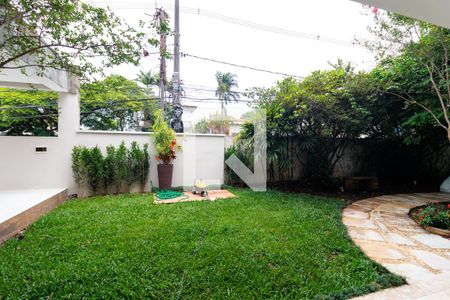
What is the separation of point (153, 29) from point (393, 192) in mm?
7151

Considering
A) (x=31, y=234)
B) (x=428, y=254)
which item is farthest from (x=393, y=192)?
(x=31, y=234)

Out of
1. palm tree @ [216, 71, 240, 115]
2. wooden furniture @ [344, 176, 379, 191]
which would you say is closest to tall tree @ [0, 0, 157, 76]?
wooden furniture @ [344, 176, 379, 191]

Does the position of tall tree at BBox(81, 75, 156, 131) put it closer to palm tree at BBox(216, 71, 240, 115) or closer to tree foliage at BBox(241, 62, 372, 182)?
tree foliage at BBox(241, 62, 372, 182)

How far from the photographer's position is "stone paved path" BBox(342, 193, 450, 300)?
201cm

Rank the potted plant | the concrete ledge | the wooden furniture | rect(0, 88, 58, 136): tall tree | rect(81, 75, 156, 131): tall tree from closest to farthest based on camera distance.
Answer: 1. the concrete ledge
2. the potted plant
3. the wooden furniture
4. rect(0, 88, 58, 136): tall tree
5. rect(81, 75, 156, 131): tall tree

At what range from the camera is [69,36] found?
2.32 m

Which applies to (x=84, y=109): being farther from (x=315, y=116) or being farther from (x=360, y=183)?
(x=360, y=183)

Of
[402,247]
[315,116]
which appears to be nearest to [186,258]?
[402,247]

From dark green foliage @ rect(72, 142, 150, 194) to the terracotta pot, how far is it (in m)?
0.35

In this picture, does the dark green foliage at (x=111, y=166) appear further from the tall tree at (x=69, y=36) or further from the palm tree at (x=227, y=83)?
the palm tree at (x=227, y=83)

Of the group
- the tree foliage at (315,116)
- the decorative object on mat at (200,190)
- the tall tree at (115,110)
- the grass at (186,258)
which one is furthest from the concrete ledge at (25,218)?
the tree foliage at (315,116)

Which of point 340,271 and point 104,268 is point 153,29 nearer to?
point 104,268

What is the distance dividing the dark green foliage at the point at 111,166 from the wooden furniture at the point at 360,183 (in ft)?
18.7

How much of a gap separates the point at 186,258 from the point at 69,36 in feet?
8.40
